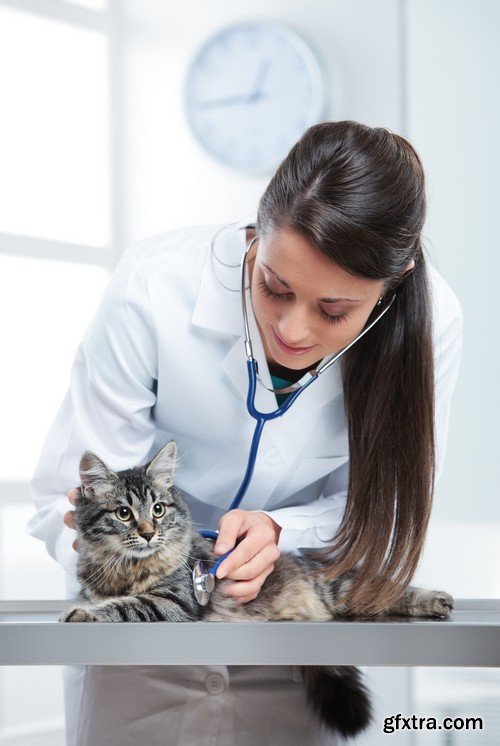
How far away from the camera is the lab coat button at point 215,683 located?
987mm

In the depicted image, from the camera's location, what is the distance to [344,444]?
3.97 feet

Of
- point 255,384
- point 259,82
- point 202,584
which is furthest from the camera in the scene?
point 259,82

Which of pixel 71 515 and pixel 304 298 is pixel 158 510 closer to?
pixel 71 515

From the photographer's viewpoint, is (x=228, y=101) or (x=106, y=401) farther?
(x=228, y=101)

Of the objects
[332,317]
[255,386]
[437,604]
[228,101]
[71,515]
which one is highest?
[228,101]

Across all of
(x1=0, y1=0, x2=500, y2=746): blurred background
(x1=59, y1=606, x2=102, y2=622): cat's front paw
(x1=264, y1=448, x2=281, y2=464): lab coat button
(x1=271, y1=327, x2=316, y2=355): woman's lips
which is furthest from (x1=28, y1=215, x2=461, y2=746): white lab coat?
(x1=0, y1=0, x2=500, y2=746): blurred background

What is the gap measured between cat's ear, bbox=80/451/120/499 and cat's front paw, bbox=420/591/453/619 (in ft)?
1.32

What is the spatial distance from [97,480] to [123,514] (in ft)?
0.17

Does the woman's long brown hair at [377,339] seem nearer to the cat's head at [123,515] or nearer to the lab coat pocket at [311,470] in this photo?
the lab coat pocket at [311,470]

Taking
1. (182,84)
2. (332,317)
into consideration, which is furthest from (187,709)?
(182,84)

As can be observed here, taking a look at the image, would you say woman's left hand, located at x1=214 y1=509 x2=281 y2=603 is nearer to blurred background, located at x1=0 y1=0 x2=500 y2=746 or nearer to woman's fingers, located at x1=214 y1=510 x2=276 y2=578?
woman's fingers, located at x1=214 y1=510 x2=276 y2=578

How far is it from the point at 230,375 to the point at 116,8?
2.08 meters

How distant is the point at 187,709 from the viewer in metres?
0.98

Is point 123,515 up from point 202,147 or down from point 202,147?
down
